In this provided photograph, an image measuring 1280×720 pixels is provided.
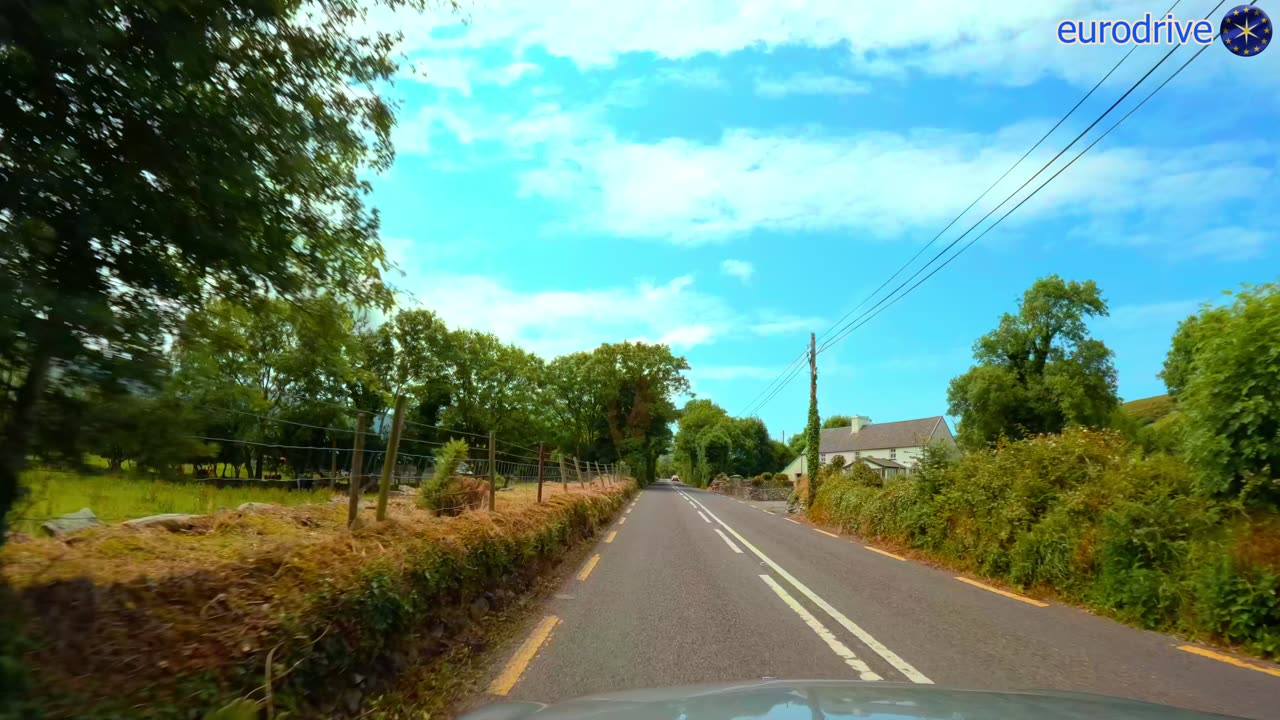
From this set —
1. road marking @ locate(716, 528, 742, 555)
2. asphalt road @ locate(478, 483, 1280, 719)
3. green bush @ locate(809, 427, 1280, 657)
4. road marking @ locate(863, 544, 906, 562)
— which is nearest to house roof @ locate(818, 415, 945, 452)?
road marking @ locate(716, 528, 742, 555)

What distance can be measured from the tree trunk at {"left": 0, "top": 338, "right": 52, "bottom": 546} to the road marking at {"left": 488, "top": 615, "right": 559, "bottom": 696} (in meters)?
2.81

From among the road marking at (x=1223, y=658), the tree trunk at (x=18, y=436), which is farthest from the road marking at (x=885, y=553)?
the tree trunk at (x=18, y=436)

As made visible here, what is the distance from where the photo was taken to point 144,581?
3355mm

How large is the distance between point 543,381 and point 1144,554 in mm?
62499

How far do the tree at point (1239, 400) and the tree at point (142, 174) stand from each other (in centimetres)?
808

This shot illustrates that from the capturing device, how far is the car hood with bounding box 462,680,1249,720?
2.49 meters

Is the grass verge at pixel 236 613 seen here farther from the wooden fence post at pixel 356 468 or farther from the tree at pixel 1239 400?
the tree at pixel 1239 400

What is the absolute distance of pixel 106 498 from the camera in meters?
3.75

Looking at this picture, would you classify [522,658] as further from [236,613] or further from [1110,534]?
[1110,534]

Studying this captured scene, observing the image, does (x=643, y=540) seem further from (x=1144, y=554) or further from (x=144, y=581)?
(x=144, y=581)

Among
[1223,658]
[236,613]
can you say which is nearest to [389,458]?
[236,613]

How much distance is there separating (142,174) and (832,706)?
11.5 ft

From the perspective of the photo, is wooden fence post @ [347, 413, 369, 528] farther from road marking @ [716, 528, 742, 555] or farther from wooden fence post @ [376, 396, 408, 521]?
road marking @ [716, 528, 742, 555]

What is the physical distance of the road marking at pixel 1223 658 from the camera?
5.15 metres
